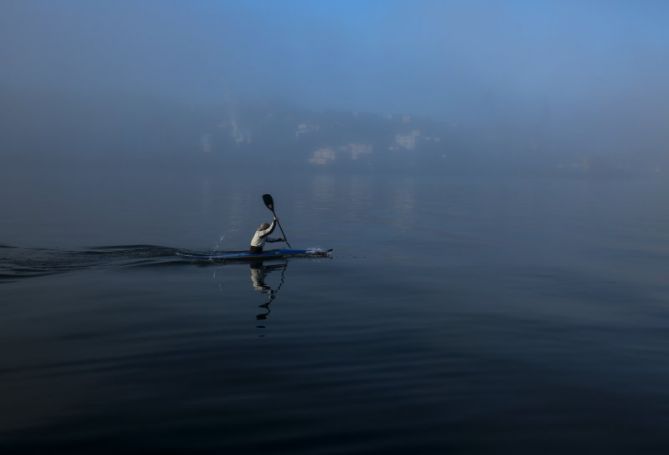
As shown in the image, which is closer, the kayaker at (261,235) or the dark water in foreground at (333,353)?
the dark water in foreground at (333,353)

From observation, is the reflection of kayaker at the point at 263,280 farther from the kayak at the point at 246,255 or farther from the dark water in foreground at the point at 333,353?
the kayak at the point at 246,255

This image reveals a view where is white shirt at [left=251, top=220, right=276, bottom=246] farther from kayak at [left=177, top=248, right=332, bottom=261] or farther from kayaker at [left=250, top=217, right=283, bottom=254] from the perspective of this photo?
kayak at [left=177, top=248, right=332, bottom=261]

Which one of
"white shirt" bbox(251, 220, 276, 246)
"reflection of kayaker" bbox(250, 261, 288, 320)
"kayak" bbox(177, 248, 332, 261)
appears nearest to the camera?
"reflection of kayaker" bbox(250, 261, 288, 320)

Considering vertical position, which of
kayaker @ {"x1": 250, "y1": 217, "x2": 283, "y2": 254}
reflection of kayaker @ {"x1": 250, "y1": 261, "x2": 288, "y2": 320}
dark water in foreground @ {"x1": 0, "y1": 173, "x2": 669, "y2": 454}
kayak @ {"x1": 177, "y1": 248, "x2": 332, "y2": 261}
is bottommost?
dark water in foreground @ {"x1": 0, "y1": 173, "x2": 669, "y2": 454}

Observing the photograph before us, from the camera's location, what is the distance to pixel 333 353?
1407 centimetres

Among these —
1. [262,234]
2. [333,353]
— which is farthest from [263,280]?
[333,353]

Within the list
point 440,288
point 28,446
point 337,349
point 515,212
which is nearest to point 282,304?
point 337,349

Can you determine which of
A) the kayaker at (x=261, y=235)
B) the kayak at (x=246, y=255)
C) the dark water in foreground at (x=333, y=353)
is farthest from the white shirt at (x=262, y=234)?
the dark water in foreground at (x=333, y=353)

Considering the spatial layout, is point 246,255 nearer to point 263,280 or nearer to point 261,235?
point 261,235

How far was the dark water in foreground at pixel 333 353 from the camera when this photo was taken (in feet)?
32.6

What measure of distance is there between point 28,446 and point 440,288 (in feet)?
55.1

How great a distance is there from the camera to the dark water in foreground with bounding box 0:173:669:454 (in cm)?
992

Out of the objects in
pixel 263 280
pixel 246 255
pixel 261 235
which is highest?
pixel 261 235

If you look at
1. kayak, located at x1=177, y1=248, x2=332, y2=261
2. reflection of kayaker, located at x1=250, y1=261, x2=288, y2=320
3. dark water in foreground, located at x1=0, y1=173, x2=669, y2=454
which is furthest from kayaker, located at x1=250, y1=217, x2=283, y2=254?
dark water in foreground, located at x1=0, y1=173, x2=669, y2=454
